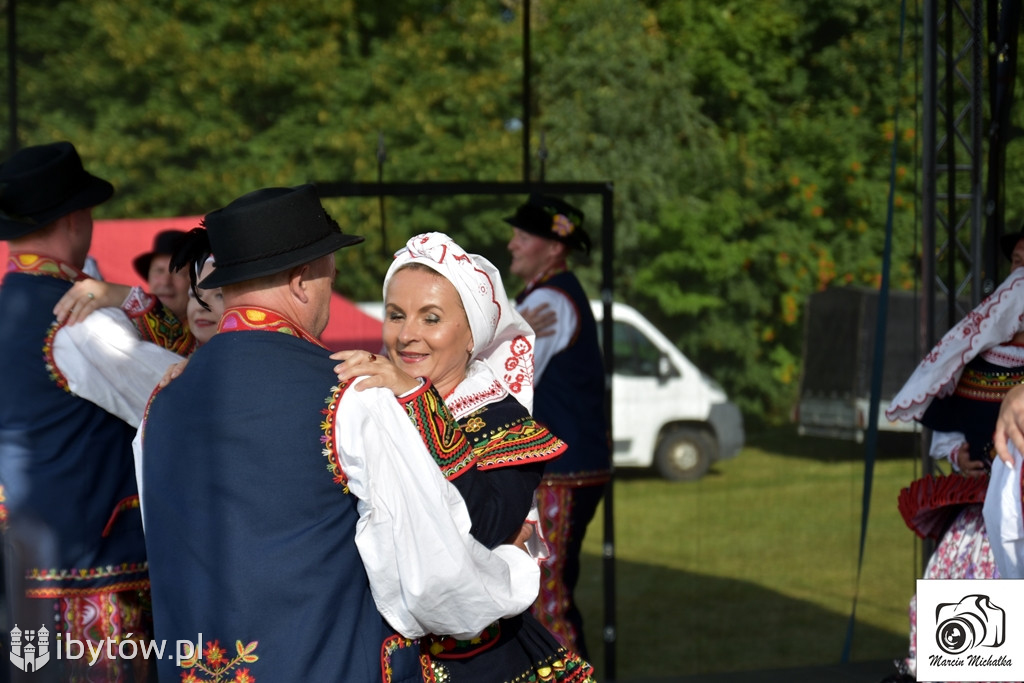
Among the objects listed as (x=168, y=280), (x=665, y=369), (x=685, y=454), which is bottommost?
(x=685, y=454)

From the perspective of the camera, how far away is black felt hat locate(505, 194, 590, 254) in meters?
4.83

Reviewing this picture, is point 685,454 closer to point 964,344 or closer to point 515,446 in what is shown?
point 964,344

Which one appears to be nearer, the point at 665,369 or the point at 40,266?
the point at 40,266

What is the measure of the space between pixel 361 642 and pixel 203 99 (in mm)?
8816

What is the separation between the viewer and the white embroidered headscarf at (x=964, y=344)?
3.67m

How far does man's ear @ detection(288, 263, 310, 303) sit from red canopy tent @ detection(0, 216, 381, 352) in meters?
4.10

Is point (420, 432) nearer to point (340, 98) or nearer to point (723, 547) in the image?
point (723, 547)

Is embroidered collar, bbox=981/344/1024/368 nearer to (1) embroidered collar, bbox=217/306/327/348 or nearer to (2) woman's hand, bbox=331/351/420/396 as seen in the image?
(2) woman's hand, bbox=331/351/420/396

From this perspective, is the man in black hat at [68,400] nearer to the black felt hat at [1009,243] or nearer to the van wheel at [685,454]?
the black felt hat at [1009,243]

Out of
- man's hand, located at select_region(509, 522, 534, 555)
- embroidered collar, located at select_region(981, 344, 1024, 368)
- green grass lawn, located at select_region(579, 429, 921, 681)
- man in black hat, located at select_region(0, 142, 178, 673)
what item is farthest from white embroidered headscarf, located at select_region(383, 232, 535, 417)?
green grass lawn, located at select_region(579, 429, 921, 681)

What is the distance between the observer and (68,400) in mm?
2951

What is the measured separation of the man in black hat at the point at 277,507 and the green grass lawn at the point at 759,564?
350 cm

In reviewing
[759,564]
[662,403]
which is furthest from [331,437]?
[662,403]

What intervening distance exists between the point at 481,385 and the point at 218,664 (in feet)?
2.48
